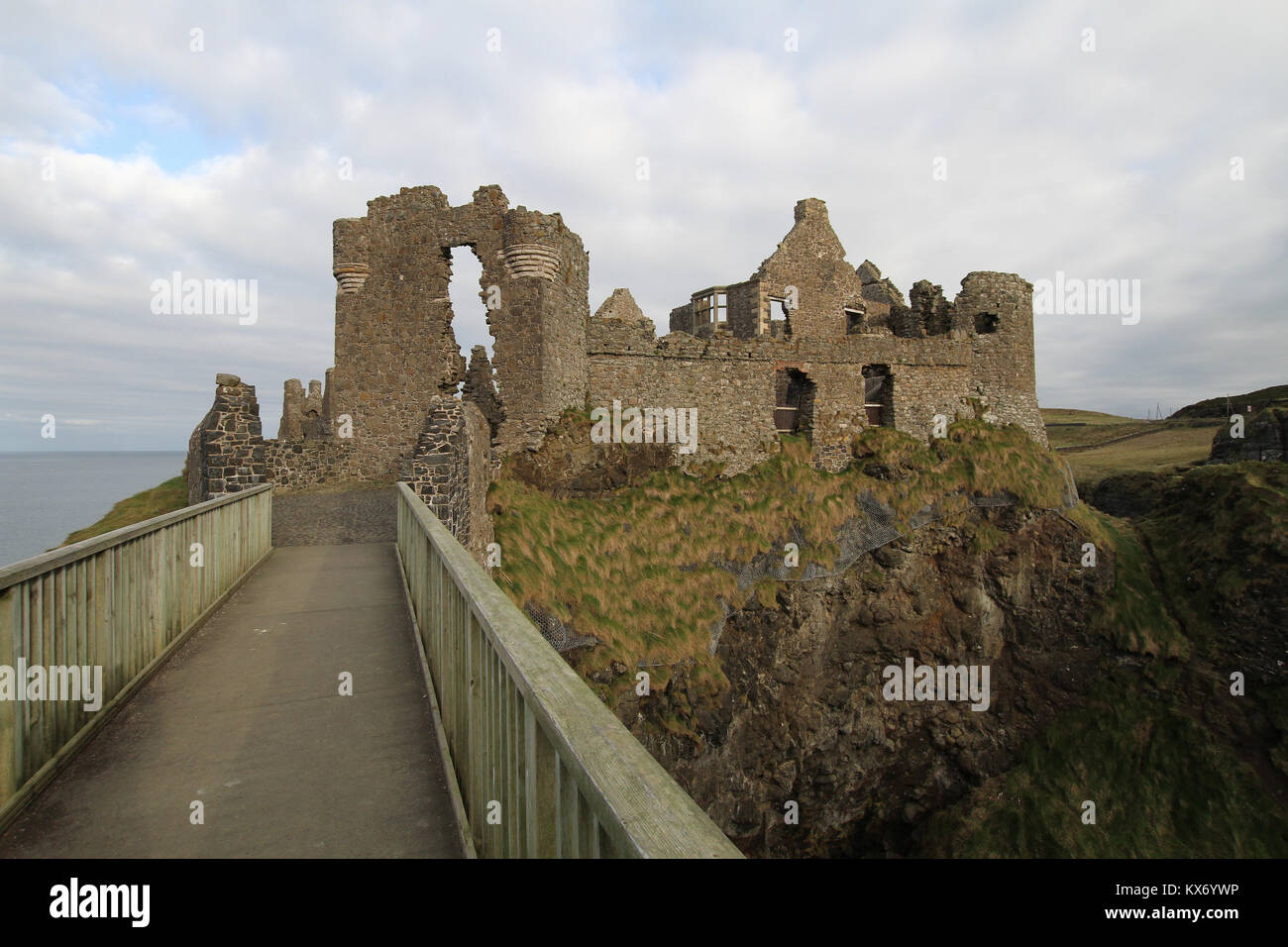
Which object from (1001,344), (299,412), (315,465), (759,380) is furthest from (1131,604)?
(299,412)

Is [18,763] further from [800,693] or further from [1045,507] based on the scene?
[1045,507]

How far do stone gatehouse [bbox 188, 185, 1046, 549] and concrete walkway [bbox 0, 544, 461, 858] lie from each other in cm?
466

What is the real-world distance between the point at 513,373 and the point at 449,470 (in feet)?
17.7

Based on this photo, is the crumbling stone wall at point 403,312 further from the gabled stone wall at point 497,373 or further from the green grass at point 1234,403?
the green grass at point 1234,403

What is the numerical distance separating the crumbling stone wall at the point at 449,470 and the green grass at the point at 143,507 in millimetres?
6264

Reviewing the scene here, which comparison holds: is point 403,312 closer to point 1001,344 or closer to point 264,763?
point 264,763

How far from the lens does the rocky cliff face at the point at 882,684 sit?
16.9 metres

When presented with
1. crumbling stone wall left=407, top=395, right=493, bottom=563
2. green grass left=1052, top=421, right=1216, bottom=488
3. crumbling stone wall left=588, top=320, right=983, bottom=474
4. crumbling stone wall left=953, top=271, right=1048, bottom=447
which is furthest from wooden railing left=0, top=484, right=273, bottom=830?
green grass left=1052, top=421, right=1216, bottom=488

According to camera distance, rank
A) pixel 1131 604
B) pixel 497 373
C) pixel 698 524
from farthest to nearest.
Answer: pixel 1131 604 < pixel 698 524 < pixel 497 373

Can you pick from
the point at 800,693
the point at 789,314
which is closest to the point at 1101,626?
the point at 800,693

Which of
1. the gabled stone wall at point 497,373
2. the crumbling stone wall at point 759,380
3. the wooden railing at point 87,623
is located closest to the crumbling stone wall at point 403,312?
the gabled stone wall at point 497,373

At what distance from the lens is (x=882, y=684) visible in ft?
63.6

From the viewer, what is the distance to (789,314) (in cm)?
2530

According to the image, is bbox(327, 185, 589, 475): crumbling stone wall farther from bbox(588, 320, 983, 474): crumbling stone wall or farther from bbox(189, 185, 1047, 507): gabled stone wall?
bbox(588, 320, 983, 474): crumbling stone wall
